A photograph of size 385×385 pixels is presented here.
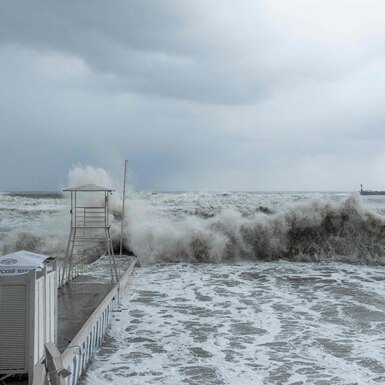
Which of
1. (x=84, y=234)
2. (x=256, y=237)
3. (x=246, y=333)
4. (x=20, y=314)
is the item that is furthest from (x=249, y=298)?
(x=256, y=237)

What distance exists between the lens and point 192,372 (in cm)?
698

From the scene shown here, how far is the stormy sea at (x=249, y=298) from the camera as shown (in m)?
7.18

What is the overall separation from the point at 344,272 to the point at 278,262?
3.67 m

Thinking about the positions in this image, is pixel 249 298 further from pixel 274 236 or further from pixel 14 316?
pixel 274 236

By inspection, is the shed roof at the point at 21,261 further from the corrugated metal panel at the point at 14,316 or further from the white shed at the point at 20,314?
the corrugated metal panel at the point at 14,316

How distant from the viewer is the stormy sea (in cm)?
718

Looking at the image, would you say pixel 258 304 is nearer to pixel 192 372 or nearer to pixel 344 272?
pixel 192 372

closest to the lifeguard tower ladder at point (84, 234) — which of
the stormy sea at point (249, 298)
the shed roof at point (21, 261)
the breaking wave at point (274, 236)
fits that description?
the stormy sea at point (249, 298)

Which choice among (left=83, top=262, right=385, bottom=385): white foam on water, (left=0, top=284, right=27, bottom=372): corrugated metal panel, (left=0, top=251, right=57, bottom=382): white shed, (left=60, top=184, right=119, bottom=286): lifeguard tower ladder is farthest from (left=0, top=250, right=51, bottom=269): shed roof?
(left=60, top=184, right=119, bottom=286): lifeguard tower ladder

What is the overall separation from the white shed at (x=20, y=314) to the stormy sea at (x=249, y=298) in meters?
1.79

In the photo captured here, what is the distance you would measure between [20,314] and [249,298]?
313 inches

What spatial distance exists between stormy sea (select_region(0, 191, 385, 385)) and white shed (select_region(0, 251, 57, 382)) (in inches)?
70.6

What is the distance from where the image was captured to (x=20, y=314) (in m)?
5.03

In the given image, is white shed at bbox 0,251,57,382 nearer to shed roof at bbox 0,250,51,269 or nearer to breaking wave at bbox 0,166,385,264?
shed roof at bbox 0,250,51,269
